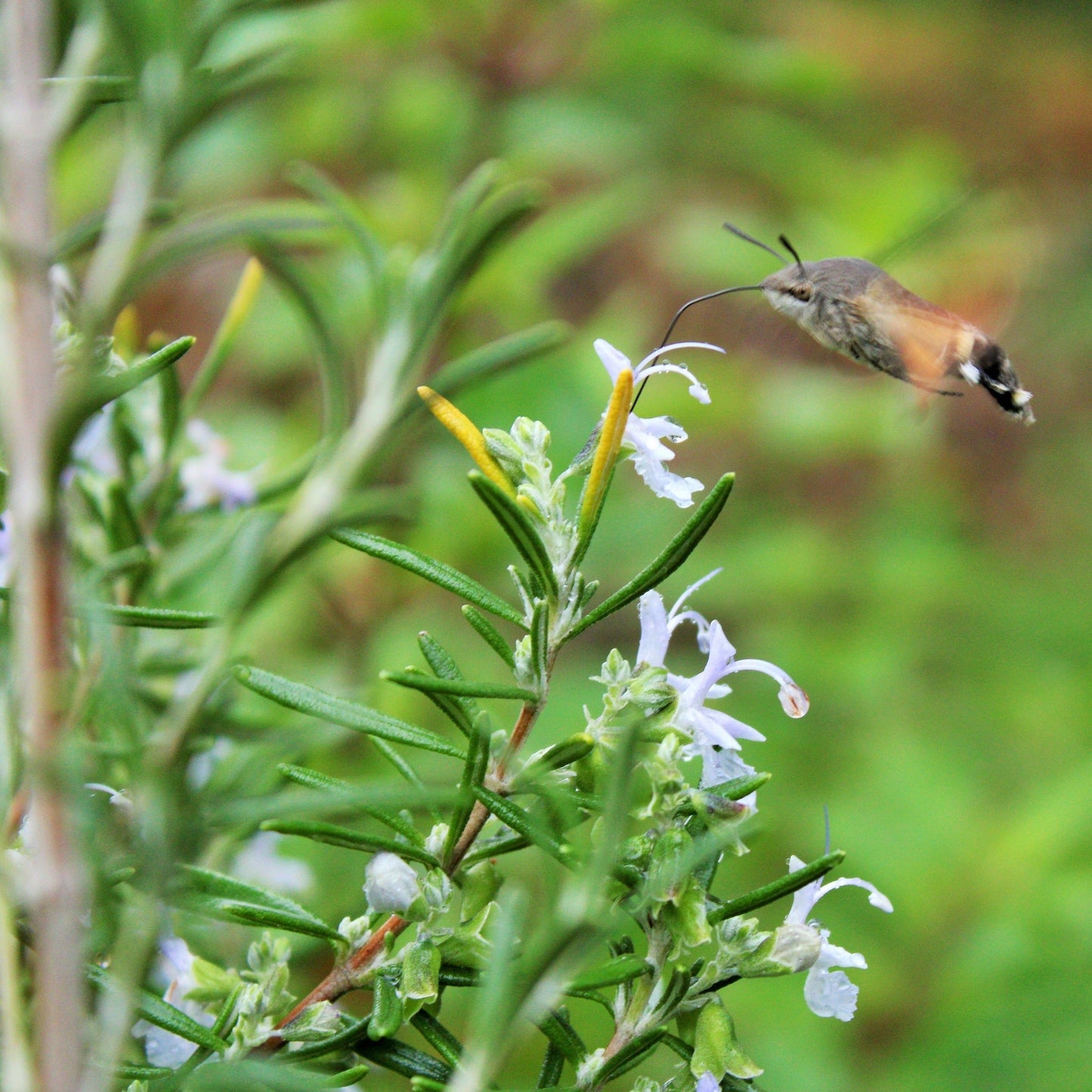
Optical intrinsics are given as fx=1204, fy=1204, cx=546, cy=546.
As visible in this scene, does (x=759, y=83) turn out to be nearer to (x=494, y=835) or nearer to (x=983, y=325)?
(x=983, y=325)

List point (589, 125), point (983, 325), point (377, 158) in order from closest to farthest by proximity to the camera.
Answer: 1. point (983, 325)
2. point (589, 125)
3. point (377, 158)

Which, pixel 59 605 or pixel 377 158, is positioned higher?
pixel 59 605

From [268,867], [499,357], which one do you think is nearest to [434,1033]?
[268,867]

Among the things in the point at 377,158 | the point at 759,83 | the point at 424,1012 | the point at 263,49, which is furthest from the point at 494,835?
the point at 377,158

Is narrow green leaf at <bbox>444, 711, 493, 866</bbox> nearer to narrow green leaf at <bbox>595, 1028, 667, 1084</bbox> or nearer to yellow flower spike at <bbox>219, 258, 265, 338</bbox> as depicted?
narrow green leaf at <bbox>595, 1028, 667, 1084</bbox>

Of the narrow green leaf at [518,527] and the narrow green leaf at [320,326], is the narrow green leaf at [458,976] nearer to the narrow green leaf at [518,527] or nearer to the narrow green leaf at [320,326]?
the narrow green leaf at [518,527]

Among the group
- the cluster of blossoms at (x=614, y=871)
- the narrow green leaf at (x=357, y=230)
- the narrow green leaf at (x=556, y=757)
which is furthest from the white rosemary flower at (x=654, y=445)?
the narrow green leaf at (x=357, y=230)
